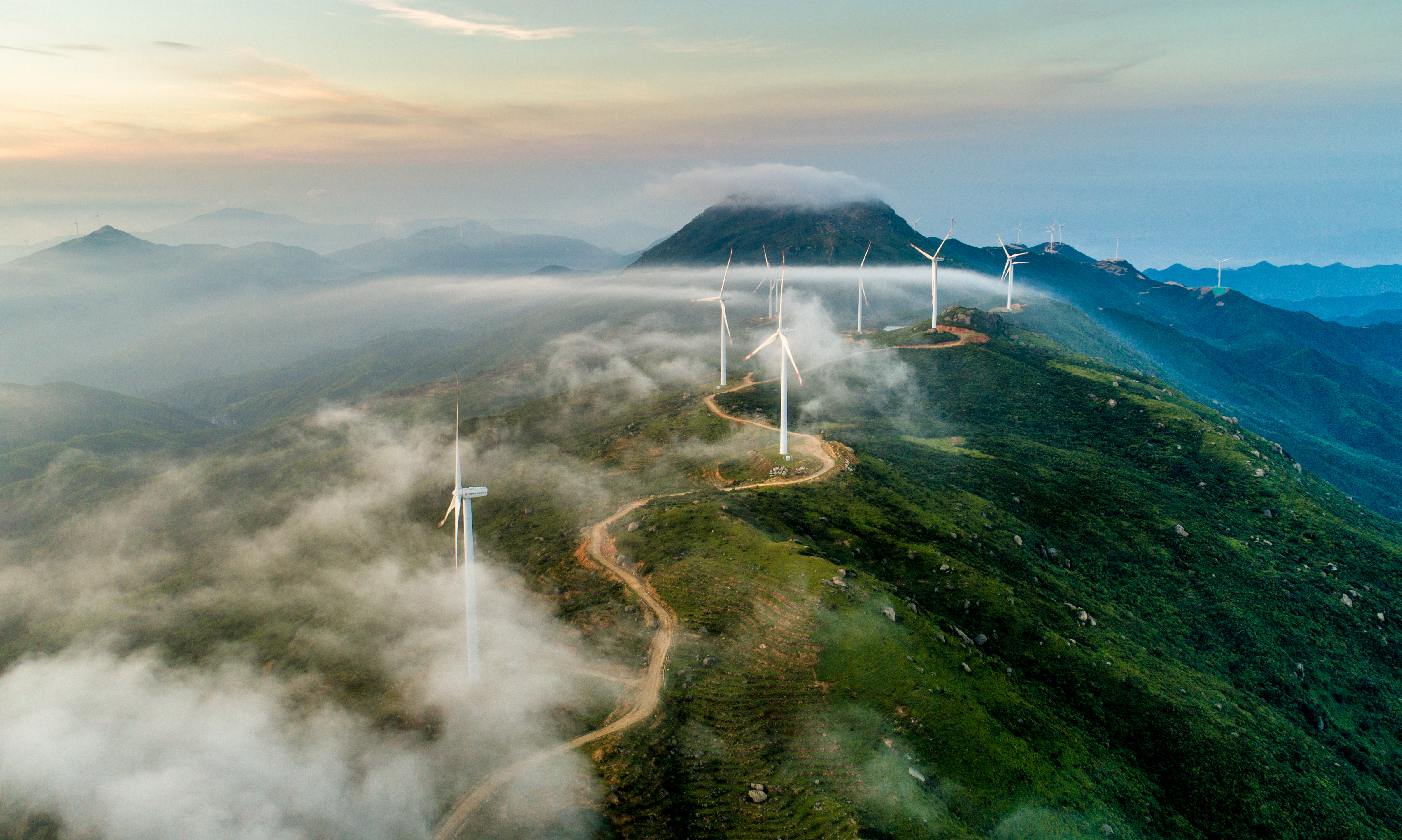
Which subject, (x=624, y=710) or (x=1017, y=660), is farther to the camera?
(x=1017, y=660)

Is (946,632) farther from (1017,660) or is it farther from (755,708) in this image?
(755,708)

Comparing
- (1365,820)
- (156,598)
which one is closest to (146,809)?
(156,598)

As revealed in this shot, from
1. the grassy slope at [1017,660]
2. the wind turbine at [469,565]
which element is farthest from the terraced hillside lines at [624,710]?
the wind turbine at [469,565]

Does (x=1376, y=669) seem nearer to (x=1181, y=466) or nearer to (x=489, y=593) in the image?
(x=1181, y=466)

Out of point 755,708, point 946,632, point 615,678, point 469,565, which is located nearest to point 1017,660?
point 946,632

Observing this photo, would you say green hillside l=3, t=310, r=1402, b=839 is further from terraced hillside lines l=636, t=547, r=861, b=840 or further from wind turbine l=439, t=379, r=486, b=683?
wind turbine l=439, t=379, r=486, b=683

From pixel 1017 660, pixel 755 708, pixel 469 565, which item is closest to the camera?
pixel 755 708

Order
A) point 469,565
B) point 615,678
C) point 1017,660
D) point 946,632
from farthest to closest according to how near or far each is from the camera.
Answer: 1. point 1017,660
2. point 946,632
3. point 615,678
4. point 469,565

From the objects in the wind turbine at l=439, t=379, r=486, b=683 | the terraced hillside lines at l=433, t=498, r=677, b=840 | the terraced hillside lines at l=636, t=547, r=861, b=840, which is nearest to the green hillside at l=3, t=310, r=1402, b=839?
the terraced hillside lines at l=636, t=547, r=861, b=840

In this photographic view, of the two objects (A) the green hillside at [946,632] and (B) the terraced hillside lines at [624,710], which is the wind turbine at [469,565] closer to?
(A) the green hillside at [946,632]
